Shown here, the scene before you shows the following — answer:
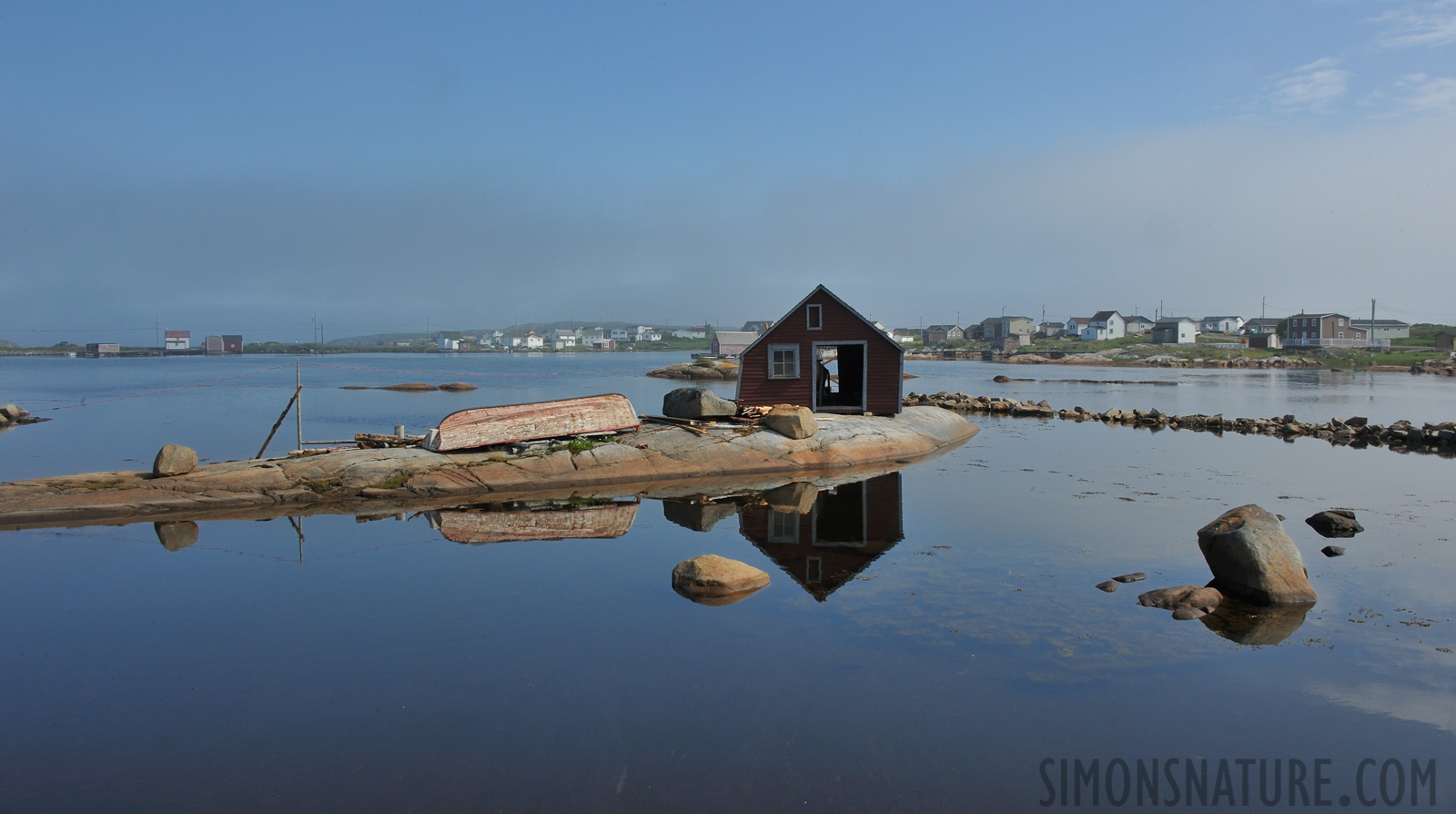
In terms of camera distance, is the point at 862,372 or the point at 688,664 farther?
the point at 862,372

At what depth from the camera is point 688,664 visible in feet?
30.0

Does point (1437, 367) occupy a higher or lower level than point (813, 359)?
lower

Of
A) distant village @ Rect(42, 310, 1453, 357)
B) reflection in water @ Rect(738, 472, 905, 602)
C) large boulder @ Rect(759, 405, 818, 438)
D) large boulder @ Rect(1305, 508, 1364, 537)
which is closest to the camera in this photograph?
reflection in water @ Rect(738, 472, 905, 602)

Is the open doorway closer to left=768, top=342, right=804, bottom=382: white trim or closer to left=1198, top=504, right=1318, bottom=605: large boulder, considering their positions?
left=768, top=342, right=804, bottom=382: white trim

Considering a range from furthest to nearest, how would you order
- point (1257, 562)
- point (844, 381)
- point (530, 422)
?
1. point (844, 381)
2. point (530, 422)
3. point (1257, 562)

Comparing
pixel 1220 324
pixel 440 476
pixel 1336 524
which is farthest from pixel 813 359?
pixel 1220 324

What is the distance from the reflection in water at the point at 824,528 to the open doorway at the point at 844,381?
25.1 feet

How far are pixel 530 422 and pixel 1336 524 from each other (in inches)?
728

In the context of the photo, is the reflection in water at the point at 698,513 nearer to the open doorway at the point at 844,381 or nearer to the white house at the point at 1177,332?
the open doorway at the point at 844,381

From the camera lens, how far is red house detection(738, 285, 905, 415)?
27.9 m

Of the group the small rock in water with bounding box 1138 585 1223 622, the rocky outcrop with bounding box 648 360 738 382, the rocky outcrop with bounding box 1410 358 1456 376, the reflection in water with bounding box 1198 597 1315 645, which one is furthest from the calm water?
the rocky outcrop with bounding box 1410 358 1456 376

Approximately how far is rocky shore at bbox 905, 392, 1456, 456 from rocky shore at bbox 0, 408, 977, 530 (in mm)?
18821

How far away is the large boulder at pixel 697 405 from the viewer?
25.0m

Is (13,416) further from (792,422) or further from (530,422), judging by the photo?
(792,422)
